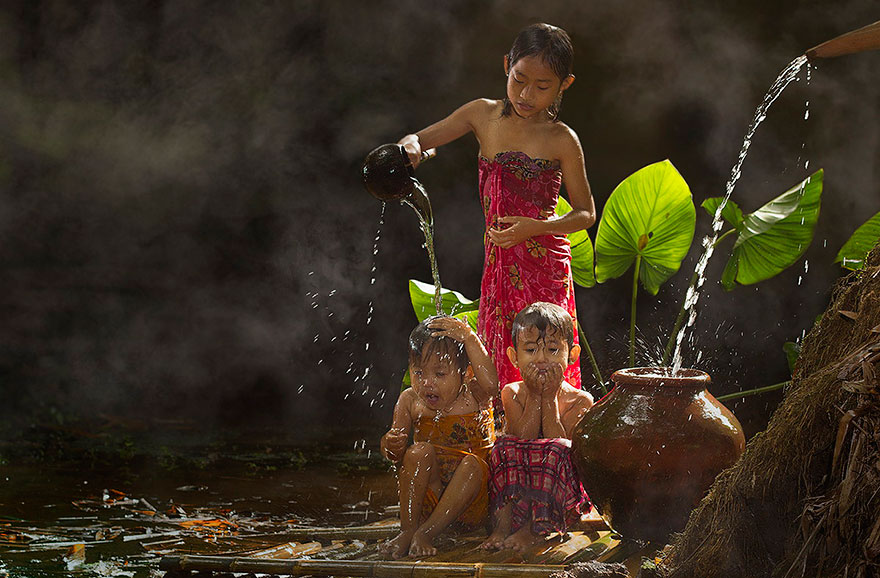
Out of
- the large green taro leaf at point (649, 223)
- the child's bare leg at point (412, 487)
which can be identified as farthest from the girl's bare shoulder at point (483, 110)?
the child's bare leg at point (412, 487)

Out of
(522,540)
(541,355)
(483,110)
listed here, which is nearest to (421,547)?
(522,540)

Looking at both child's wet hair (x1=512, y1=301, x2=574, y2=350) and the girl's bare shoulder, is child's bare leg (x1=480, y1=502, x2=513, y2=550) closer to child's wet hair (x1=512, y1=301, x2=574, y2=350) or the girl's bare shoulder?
child's wet hair (x1=512, y1=301, x2=574, y2=350)

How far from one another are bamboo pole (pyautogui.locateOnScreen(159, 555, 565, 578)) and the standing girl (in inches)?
37.8

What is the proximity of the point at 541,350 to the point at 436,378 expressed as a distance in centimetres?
32

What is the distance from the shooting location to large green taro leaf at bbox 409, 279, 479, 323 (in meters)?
3.91

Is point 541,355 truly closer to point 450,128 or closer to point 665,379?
point 665,379

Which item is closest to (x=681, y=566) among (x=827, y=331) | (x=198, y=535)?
(x=827, y=331)

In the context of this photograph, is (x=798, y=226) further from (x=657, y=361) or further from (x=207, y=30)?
(x=207, y=30)

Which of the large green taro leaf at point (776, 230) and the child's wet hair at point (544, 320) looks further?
the large green taro leaf at point (776, 230)

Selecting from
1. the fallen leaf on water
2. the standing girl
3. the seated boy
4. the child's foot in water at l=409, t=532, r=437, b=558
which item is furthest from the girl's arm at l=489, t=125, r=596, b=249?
the fallen leaf on water

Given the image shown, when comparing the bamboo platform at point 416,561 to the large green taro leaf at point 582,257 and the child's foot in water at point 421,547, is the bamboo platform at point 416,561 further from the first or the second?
the large green taro leaf at point 582,257

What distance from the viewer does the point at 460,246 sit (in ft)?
18.4

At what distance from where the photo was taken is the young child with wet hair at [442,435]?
283cm

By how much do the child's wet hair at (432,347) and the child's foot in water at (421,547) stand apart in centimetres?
49
